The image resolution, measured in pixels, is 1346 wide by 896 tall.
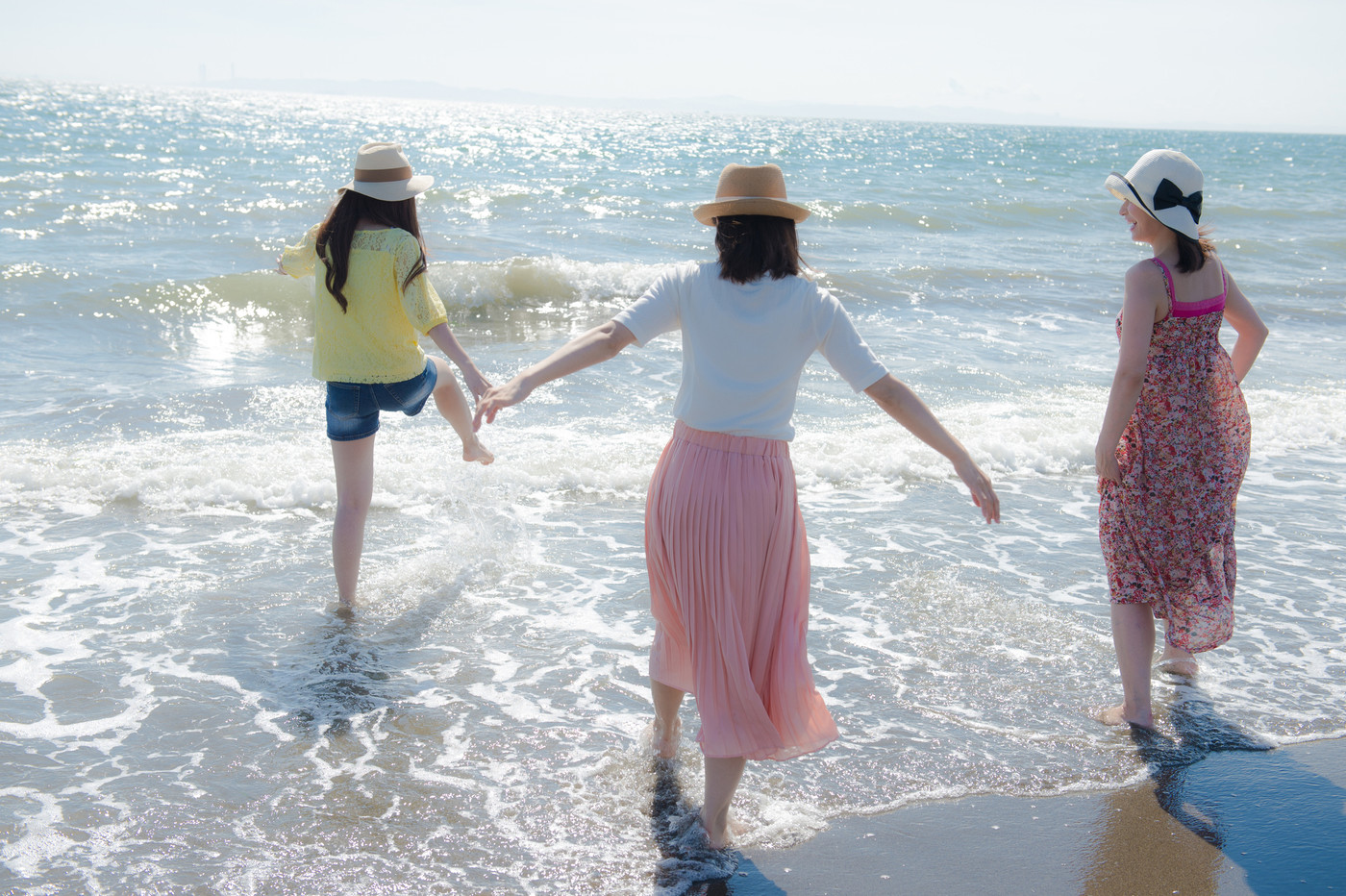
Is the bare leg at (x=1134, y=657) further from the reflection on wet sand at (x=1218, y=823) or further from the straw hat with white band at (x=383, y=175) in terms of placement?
the straw hat with white band at (x=383, y=175)

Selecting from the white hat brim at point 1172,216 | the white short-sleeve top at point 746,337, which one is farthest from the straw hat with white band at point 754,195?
the white hat brim at point 1172,216

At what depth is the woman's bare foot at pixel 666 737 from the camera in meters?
3.41

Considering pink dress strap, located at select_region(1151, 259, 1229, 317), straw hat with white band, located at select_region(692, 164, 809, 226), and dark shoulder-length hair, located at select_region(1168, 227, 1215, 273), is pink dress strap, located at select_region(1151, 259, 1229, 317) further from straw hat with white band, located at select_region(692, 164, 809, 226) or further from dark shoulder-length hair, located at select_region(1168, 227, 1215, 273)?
straw hat with white band, located at select_region(692, 164, 809, 226)

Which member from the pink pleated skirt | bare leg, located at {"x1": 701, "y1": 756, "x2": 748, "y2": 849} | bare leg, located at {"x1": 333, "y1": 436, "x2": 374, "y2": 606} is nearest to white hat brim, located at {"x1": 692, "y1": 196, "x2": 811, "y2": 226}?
the pink pleated skirt

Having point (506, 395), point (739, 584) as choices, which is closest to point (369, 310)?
point (506, 395)

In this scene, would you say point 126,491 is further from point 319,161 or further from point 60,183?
point 319,161

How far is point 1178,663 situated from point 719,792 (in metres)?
2.37

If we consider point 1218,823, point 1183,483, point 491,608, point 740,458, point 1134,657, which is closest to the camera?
point 740,458

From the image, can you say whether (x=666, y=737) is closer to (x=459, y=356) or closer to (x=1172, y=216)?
(x=459, y=356)

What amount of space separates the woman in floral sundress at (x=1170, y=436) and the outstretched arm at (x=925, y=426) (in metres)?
1.05

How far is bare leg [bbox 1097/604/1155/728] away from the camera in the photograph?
3.69 metres

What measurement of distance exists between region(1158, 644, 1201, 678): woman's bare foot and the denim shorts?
3369 millimetres

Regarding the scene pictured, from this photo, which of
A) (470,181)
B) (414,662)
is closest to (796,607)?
(414,662)

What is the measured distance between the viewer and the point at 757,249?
102 inches
